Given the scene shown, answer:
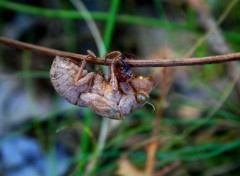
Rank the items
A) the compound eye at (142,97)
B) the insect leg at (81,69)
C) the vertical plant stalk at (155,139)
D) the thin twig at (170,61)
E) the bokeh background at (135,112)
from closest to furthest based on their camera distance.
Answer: the thin twig at (170,61) < the insect leg at (81,69) < the compound eye at (142,97) < the vertical plant stalk at (155,139) < the bokeh background at (135,112)

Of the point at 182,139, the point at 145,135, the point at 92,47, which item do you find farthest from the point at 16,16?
the point at 182,139

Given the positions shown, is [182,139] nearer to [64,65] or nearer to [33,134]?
[33,134]

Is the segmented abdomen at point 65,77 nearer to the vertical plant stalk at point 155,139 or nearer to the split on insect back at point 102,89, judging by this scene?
the split on insect back at point 102,89

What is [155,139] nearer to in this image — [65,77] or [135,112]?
[135,112]

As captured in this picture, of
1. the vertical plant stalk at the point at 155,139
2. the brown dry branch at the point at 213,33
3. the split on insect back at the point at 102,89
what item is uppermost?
the brown dry branch at the point at 213,33

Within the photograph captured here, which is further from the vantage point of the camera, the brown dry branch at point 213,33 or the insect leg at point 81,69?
the brown dry branch at point 213,33

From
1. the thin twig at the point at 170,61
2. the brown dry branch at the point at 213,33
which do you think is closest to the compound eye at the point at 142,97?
the thin twig at the point at 170,61

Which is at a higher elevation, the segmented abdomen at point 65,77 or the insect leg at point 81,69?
the segmented abdomen at point 65,77

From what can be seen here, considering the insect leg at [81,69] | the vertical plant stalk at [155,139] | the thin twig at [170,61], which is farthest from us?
the vertical plant stalk at [155,139]
